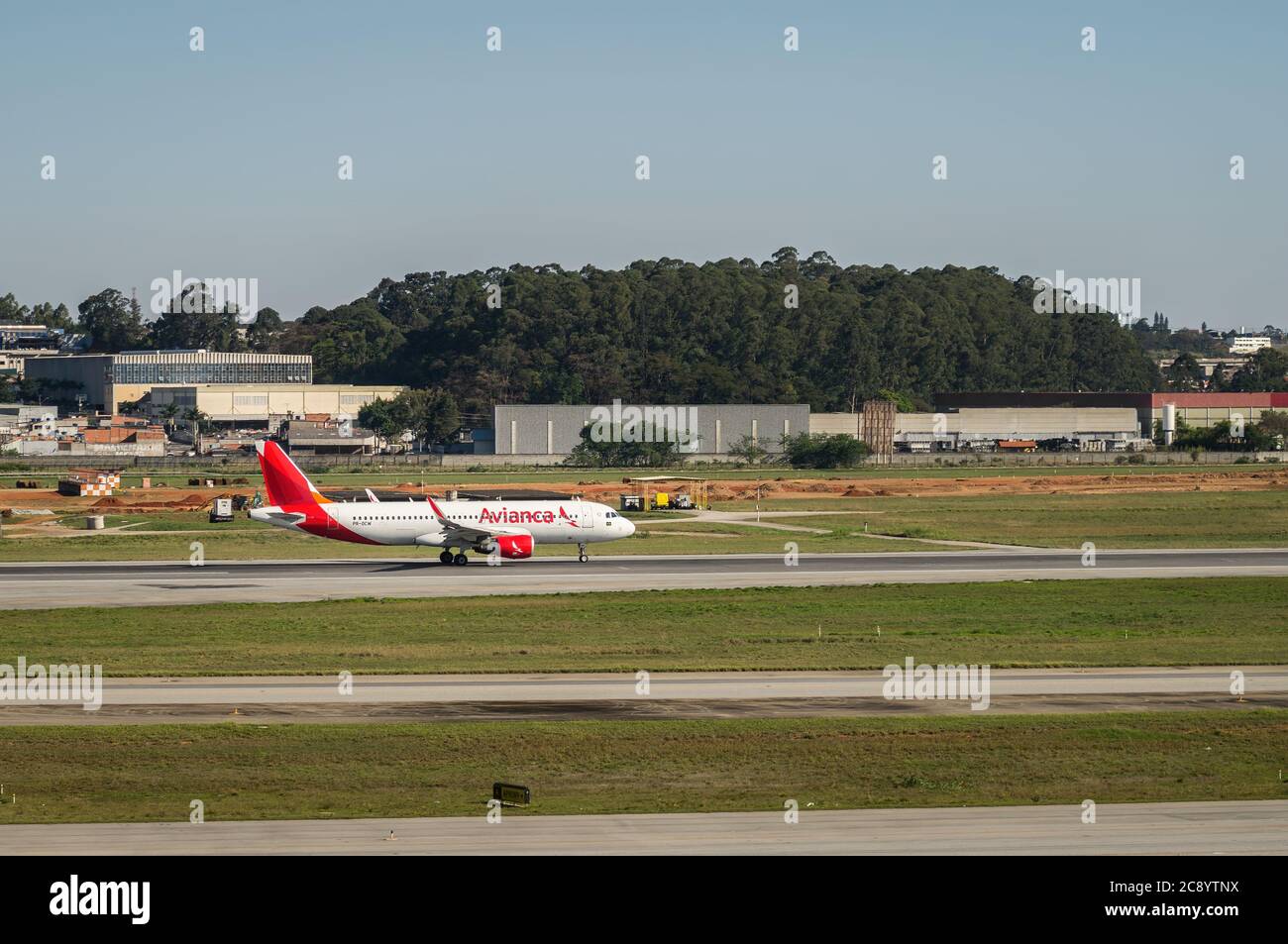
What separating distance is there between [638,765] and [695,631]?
65.8 feet

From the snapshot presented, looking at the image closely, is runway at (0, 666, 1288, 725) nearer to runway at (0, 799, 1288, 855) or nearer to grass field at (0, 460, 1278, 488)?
runway at (0, 799, 1288, 855)

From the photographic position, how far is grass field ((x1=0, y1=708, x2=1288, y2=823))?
1104 inches

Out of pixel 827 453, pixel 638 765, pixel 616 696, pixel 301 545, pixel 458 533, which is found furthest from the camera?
pixel 827 453

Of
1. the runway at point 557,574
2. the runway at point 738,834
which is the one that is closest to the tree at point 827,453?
the runway at point 557,574

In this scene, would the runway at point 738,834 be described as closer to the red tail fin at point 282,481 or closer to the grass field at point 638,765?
the grass field at point 638,765

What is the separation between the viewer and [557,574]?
2778 inches

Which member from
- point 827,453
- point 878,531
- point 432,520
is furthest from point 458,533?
point 827,453

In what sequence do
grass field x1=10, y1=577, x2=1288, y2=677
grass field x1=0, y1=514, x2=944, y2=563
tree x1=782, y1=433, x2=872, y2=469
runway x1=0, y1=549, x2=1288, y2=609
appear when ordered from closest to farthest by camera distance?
1. grass field x1=10, y1=577, x2=1288, y2=677
2. runway x1=0, y1=549, x2=1288, y2=609
3. grass field x1=0, y1=514, x2=944, y2=563
4. tree x1=782, y1=433, x2=872, y2=469

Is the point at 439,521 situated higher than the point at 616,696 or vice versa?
the point at 439,521

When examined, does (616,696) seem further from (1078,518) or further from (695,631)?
(1078,518)

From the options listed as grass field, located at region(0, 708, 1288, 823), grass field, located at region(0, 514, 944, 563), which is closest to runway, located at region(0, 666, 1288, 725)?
grass field, located at region(0, 708, 1288, 823)

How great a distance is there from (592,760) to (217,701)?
12.0 m

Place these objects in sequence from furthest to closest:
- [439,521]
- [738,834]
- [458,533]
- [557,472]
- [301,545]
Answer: [557,472] < [301,545] < [439,521] < [458,533] < [738,834]
